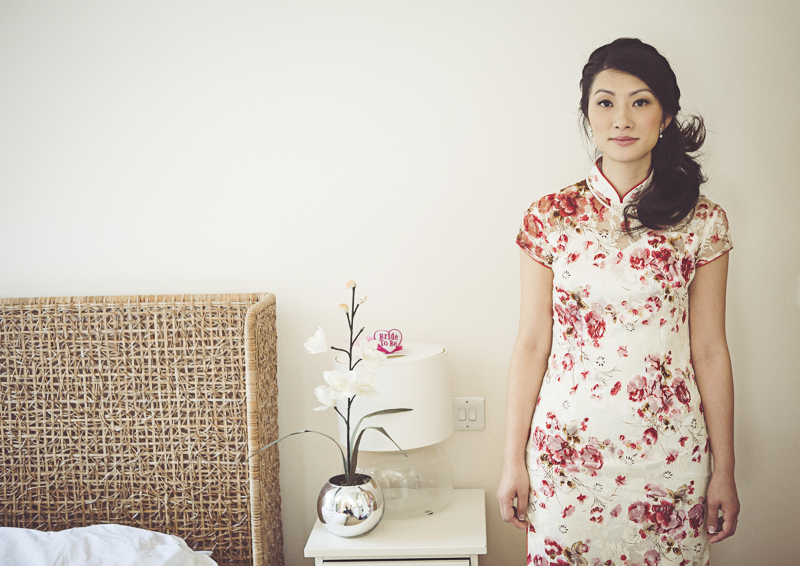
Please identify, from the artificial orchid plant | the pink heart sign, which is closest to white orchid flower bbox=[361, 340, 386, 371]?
the artificial orchid plant

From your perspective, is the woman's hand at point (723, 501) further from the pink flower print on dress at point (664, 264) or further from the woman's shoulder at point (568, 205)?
the woman's shoulder at point (568, 205)

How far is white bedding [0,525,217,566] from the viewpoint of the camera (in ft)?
4.35

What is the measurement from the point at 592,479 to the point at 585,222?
0.54m

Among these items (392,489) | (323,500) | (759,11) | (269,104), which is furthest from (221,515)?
(759,11)

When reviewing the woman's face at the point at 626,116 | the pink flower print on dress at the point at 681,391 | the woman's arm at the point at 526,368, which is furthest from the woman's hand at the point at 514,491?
the woman's face at the point at 626,116

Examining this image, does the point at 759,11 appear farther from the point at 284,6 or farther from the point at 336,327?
the point at 336,327

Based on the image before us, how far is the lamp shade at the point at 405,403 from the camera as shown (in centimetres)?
148

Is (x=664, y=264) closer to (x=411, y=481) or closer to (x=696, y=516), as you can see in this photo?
(x=696, y=516)

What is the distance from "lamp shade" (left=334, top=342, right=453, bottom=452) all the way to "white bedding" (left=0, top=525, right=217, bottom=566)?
1.66 ft

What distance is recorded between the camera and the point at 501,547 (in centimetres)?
176

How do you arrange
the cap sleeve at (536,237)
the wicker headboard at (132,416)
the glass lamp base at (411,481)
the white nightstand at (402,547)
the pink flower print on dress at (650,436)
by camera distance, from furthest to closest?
1. the wicker headboard at (132,416)
2. the glass lamp base at (411,481)
3. the white nightstand at (402,547)
4. the cap sleeve at (536,237)
5. the pink flower print on dress at (650,436)

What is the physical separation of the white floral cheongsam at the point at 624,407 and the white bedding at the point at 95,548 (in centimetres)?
86

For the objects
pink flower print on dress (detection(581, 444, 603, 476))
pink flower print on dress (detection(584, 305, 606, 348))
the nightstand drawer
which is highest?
pink flower print on dress (detection(584, 305, 606, 348))

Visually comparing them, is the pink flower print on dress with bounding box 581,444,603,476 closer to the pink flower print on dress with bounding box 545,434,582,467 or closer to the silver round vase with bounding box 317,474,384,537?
the pink flower print on dress with bounding box 545,434,582,467
